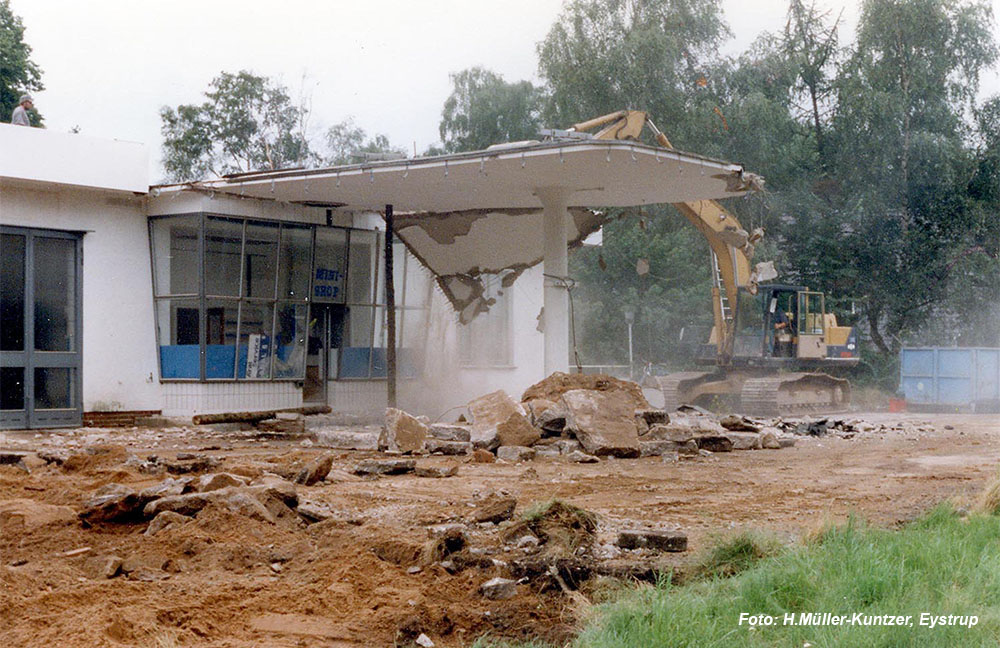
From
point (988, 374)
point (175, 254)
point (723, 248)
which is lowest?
point (988, 374)

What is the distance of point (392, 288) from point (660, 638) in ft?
55.7

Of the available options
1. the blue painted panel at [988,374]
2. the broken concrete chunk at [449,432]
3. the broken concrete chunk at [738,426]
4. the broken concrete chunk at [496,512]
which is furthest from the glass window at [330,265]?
the blue painted panel at [988,374]

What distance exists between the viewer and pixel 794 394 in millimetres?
25688

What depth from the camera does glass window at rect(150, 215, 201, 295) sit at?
19578 millimetres

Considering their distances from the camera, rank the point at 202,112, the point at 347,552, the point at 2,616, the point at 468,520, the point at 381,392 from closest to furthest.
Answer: the point at 2,616 → the point at 347,552 → the point at 468,520 → the point at 381,392 → the point at 202,112

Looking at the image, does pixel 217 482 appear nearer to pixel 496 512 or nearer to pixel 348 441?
pixel 496 512

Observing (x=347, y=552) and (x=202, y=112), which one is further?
(x=202, y=112)

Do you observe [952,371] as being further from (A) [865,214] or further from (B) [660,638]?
(B) [660,638]

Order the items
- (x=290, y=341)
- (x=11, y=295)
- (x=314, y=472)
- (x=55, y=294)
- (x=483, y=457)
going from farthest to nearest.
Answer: (x=290, y=341) < (x=55, y=294) < (x=11, y=295) < (x=483, y=457) < (x=314, y=472)

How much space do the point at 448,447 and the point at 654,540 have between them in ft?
24.8

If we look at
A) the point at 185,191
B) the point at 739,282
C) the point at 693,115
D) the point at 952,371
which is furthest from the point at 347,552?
the point at 693,115

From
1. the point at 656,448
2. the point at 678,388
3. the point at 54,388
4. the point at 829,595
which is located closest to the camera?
the point at 829,595

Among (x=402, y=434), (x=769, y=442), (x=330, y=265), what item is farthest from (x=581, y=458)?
(x=330, y=265)

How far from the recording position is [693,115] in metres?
39.9
